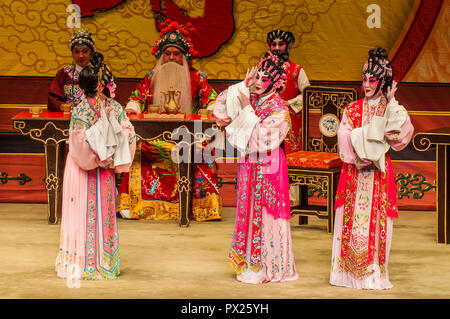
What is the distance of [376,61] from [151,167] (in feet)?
10.2

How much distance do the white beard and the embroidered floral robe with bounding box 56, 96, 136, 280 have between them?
2.28 m

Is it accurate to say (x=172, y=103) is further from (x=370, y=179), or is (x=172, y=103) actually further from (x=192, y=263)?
(x=370, y=179)

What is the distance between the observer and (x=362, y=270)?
5.95 m

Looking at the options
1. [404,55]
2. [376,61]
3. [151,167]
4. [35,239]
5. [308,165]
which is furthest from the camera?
[404,55]

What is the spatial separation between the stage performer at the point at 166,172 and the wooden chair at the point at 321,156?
32.1 inches

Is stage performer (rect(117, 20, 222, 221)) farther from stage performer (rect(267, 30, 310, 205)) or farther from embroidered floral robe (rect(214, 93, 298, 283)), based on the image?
embroidered floral robe (rect(214, 93, 298, 283))

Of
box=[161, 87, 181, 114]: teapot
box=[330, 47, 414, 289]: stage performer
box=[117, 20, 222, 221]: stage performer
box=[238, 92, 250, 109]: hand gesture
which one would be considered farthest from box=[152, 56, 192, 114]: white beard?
box=[330, 47, 414, 289]: stage performer

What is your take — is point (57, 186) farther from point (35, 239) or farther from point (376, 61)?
point (376, 61)

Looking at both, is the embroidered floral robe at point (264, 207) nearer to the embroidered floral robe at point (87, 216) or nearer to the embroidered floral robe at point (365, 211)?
the embroidered floral robe at point (365, 211)

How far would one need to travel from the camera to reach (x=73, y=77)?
842cm

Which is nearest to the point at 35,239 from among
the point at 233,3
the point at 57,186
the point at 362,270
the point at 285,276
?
the point at 57,186

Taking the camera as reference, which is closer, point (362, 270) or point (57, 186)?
point (362, 270)

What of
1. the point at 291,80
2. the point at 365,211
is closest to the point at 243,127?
the point at 365,211

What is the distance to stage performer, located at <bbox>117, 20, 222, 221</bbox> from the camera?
8367mm
